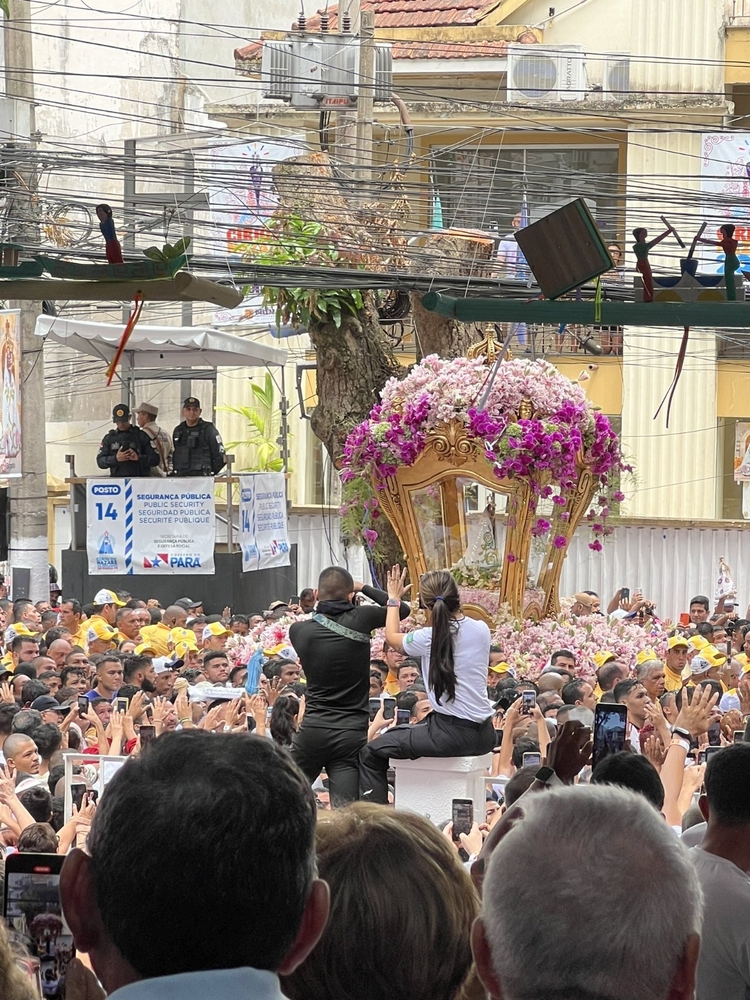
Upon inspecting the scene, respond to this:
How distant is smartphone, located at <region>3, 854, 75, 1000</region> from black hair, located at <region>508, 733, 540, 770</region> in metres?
4.31

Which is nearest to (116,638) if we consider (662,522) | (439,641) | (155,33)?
(439,641)

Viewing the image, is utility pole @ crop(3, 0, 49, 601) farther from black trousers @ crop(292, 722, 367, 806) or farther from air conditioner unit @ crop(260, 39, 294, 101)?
black trousers @ crop(292, 722, 367, 806)

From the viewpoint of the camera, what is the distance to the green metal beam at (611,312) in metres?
5.70

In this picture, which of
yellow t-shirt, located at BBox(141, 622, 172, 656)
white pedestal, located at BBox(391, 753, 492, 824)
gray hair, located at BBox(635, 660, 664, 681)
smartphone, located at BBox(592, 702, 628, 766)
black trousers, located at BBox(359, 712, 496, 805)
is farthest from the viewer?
yellow t-shirt, located at BBox(141, 622, 172, 656)

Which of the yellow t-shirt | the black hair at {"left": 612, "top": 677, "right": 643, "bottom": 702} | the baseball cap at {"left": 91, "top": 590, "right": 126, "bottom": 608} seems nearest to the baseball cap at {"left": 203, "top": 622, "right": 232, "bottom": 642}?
the yellow t-shirt

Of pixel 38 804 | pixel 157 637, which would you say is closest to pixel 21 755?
pixel 38 804

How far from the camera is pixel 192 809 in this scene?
2.04 meters

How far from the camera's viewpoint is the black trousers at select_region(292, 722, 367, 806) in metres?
7.88

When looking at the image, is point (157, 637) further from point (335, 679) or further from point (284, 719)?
point (335, 679)

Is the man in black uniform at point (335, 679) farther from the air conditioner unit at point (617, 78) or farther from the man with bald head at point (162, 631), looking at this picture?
the air conditioner unit at point (617, 78)

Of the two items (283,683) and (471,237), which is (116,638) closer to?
(283,683)

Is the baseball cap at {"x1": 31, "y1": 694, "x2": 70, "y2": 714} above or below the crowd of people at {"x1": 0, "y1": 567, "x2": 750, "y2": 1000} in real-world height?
below

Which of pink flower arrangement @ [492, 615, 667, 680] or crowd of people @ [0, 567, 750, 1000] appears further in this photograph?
pink flower arrangement @ [492, 615, 667, 680]

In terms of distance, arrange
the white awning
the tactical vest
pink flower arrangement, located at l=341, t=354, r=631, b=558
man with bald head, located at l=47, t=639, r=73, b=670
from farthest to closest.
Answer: the tactical vest
the white awning
pink flower arrangement, located at l=341, t=354, r=631, b=558
man with bald head, located at l=47, t=639, r=73, b=670
